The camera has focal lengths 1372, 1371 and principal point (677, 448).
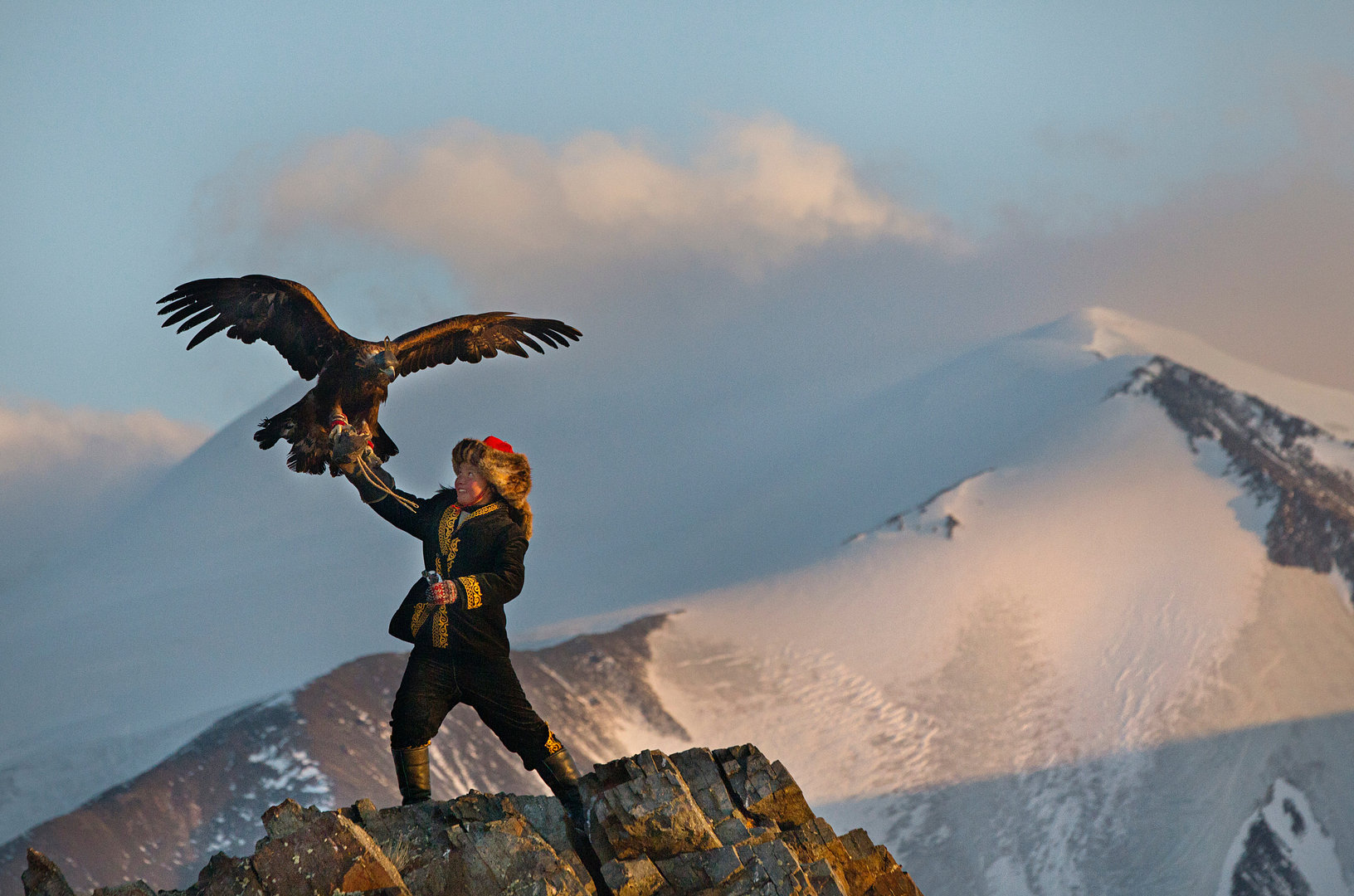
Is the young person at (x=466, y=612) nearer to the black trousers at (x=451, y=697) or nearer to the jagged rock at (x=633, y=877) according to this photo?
the black trousers at (x=451, y=697)

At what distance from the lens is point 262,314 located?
46.3ft

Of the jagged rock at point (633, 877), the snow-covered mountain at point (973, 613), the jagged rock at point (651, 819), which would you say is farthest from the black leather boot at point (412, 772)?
the snow-covered mountain at point (973, 613)

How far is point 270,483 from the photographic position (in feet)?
430

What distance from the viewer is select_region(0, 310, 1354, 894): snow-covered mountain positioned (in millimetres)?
73812

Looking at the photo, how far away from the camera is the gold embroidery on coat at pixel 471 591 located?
12.6m

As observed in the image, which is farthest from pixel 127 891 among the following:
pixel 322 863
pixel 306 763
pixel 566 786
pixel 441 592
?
pixel 306 763

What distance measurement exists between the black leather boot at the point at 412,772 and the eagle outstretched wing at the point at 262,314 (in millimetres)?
3977

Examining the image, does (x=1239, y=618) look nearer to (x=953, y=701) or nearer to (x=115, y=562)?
(x=953, y=701)

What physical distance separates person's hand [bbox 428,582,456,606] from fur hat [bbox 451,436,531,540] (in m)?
1.09

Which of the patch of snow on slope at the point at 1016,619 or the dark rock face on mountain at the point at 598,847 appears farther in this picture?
the patch of snow on slope at the point at 1016,619

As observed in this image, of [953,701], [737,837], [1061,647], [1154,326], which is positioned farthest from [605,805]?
[1154,326]

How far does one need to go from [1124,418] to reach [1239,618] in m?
26.0

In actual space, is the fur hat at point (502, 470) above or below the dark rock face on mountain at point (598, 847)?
above

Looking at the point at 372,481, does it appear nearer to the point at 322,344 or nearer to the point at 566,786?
the point at 322,344
